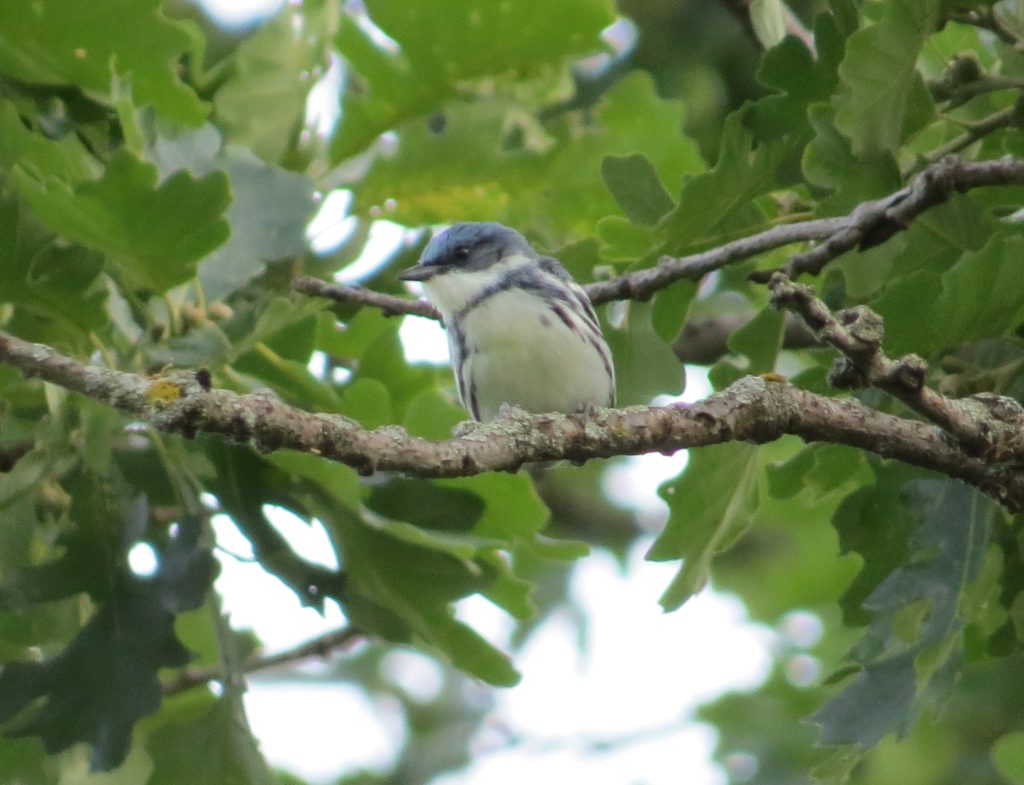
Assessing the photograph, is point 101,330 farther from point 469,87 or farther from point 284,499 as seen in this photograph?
point 469,87

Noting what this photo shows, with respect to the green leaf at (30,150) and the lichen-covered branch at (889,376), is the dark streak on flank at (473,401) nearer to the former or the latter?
the green leaf at (30,150)

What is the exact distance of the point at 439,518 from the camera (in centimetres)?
312

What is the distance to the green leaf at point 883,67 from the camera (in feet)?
8.80

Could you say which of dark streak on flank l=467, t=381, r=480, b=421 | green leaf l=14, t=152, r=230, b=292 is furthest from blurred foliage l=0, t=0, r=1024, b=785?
dark streak on flank l=467, t=381, r=480, b=421

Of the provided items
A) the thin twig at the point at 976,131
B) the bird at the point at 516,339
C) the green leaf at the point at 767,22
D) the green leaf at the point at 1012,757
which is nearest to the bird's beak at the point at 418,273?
the bird at the point at 516,339

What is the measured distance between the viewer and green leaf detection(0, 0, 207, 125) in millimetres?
3195

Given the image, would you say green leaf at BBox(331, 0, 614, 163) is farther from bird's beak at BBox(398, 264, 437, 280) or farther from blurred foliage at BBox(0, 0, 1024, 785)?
bird's beak at BBox(398, 264, 437, 280)

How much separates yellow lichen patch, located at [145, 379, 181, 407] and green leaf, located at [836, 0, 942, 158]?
137cm

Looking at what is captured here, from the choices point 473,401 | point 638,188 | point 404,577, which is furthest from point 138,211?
point 473,401

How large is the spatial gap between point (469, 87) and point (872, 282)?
1.46m

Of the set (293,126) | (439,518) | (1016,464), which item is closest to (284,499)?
(439,518)

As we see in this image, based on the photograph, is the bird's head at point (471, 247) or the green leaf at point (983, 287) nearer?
the green leaf at point (983, 287)

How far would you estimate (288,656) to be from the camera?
3.82 metres

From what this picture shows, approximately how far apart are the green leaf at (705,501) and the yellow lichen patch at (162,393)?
4.00 feet
